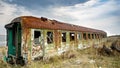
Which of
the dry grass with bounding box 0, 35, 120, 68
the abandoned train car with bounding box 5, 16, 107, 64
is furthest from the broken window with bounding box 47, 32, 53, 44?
the dry grass with bounding box 0, 35, 120, 68

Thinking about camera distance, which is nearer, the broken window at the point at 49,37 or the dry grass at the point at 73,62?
the dry grass at the point at 73,62

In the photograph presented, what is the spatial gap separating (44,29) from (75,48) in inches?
230

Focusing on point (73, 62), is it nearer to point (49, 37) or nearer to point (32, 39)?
point (49, 37)

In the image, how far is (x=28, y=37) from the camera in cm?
988

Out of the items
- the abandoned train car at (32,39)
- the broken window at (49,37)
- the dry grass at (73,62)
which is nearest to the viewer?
the dry grass at (73,62)

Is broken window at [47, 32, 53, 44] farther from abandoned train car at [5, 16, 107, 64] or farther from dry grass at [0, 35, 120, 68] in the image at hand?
dry grass at [0, 35, 120, 68]

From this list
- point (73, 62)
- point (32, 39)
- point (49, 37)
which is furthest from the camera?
point (49, 37)

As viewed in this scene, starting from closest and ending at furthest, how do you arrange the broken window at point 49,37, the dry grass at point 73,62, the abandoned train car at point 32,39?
the dry grass at point 73,62 < the abandoned train car at point 32,39 < the broken window at point 49,37

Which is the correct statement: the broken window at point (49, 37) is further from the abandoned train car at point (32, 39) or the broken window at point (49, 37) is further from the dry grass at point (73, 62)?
the dry grass at point (73, 62)

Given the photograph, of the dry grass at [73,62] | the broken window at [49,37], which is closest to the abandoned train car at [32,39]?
the broken window at [49,37]

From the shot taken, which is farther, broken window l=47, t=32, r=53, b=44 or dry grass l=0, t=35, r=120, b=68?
broken window l=47, t=32, r=53, b=44

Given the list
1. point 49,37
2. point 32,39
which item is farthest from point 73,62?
point 32,39

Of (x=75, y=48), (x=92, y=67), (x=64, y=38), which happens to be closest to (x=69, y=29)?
(x=64, y=38)

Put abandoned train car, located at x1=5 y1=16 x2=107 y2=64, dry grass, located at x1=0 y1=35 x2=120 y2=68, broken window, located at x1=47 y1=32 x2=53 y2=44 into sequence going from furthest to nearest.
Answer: broken window, located at x1=47 y1=32 x2=53 y2=44, abandoned train car, located at x1=5 y1=16 x2=107 y2=64, dry grass, located at x1=0 y1=35 x2=120 y2=68
